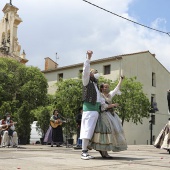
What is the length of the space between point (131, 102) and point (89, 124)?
79.0 feet

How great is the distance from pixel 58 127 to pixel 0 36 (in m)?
38.6

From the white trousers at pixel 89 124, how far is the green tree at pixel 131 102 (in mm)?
23390

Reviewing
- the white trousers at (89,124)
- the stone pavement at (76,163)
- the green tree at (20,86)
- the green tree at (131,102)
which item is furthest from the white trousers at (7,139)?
the green tree at (20,86)

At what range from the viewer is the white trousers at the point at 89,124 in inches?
273

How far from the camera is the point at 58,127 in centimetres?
1689

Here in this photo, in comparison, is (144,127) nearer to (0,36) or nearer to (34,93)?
(34,93)

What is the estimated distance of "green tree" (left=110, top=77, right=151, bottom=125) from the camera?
30.5m

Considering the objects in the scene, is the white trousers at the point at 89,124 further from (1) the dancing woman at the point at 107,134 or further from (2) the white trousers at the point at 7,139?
(2) the white trousers at the point at 7,139

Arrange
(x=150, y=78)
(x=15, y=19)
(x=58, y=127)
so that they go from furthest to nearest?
(x=15, y=19) < (x=150, y=78) < (x=58, y=127)

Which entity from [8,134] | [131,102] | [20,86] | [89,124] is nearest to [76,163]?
[89,124]

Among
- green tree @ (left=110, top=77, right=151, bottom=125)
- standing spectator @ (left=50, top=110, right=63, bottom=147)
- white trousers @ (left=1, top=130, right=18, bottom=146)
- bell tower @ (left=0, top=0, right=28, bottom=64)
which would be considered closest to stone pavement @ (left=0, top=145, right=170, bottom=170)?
white trousers @ (left=1, top=130, right=18, bottom=146)

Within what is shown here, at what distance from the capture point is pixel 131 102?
30.7 m

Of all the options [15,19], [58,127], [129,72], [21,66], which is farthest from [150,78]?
[58,127]

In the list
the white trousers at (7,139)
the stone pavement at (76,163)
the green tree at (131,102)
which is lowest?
the white trousers at (7,139)
